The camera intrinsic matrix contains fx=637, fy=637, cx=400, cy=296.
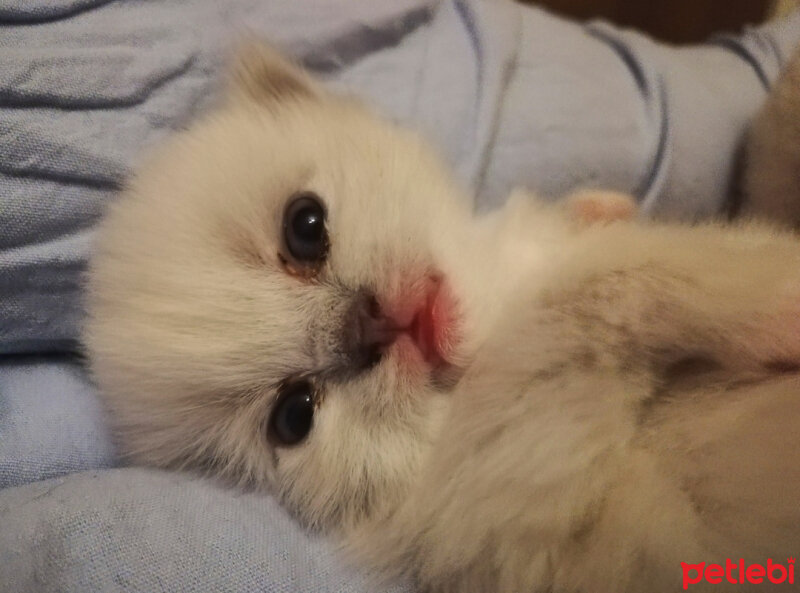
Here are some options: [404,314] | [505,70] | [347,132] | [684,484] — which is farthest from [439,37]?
[684,484]

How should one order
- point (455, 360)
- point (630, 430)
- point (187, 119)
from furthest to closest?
point (187, 119) < point (455, 360) < point (630, 430)

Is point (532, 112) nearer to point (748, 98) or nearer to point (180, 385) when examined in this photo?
point (748, 98)

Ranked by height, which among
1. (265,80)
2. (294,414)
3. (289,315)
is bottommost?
(294,414)

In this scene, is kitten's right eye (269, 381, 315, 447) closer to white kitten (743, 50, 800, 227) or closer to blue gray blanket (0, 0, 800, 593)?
blue gray blanket (0, 0, 800, 593)

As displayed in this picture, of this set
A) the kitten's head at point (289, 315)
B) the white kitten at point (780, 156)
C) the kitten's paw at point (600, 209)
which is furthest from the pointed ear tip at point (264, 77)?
the white kitten at point (780, 156)

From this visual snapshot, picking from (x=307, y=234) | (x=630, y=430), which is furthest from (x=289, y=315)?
(x=630, y=430)

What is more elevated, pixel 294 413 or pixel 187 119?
pixel 187 119

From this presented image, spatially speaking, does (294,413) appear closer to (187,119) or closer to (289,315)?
(289,315)

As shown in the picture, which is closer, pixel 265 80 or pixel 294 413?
pixel 294 413
